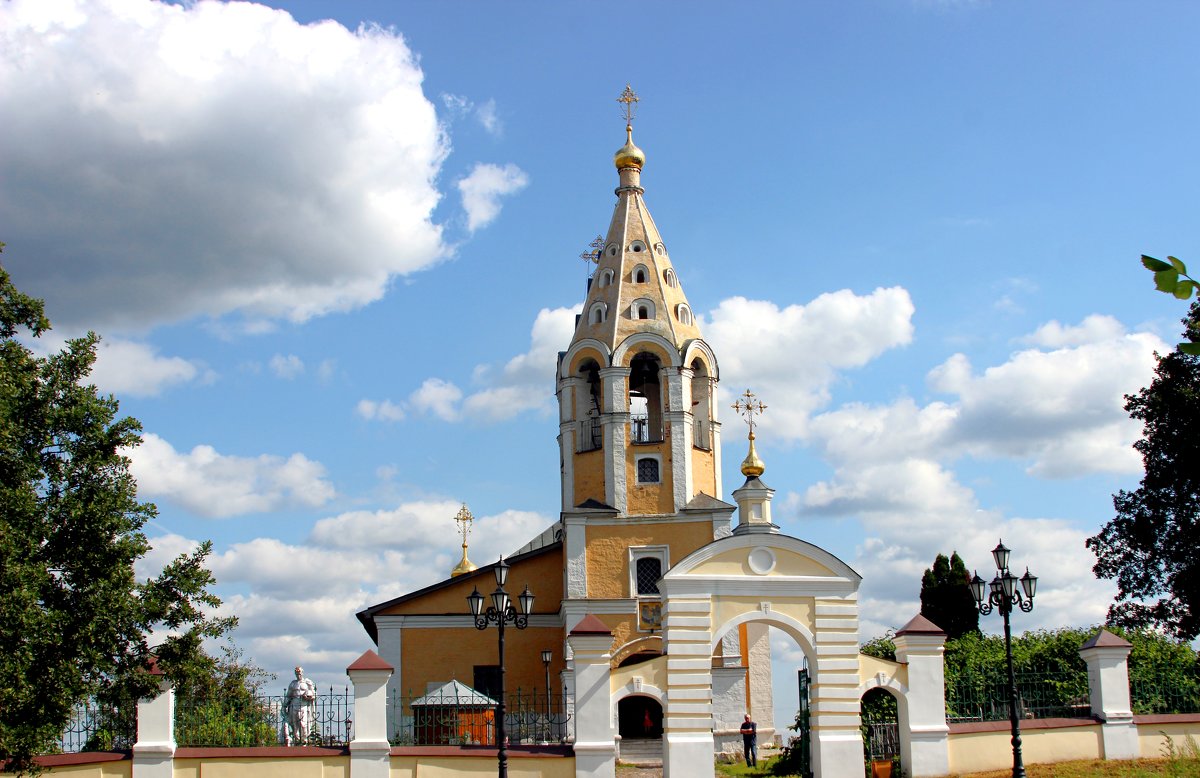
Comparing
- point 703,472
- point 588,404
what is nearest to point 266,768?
point 588,404

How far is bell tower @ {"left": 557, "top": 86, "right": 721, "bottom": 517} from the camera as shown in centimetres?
3244

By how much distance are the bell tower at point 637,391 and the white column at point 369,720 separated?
13.6 meters

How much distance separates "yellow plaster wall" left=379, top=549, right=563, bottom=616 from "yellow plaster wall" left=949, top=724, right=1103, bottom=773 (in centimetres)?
1411

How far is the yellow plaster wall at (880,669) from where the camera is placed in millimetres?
20969

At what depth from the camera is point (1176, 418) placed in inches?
1145

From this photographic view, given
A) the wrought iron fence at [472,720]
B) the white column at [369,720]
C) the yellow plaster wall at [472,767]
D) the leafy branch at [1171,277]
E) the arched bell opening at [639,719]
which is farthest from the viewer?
the arched bell opening at [639,719]

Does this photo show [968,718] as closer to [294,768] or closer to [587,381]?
[294,768]

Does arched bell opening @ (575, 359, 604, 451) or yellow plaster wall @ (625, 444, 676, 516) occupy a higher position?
arched bell opening @ (575, 359, 604, 451)

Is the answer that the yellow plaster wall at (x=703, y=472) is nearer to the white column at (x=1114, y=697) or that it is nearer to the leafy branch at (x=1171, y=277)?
the white column at (x=1114, y=697)

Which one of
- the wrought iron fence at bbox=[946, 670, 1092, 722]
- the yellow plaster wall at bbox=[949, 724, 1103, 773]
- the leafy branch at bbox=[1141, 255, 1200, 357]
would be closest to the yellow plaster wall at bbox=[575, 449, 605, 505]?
the wrought iron fence at bbox=[946, 670, 1092, 722]

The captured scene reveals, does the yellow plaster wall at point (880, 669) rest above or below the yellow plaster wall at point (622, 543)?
below

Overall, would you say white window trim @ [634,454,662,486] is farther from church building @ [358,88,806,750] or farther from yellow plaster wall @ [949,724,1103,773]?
yellow plaster wall @ [949,724,1103,773]

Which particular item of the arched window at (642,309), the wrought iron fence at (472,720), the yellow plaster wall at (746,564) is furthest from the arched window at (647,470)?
the yellow plaster wall at (746,564)

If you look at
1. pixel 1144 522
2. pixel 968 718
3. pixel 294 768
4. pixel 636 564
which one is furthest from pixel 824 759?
pixel 1144 522
